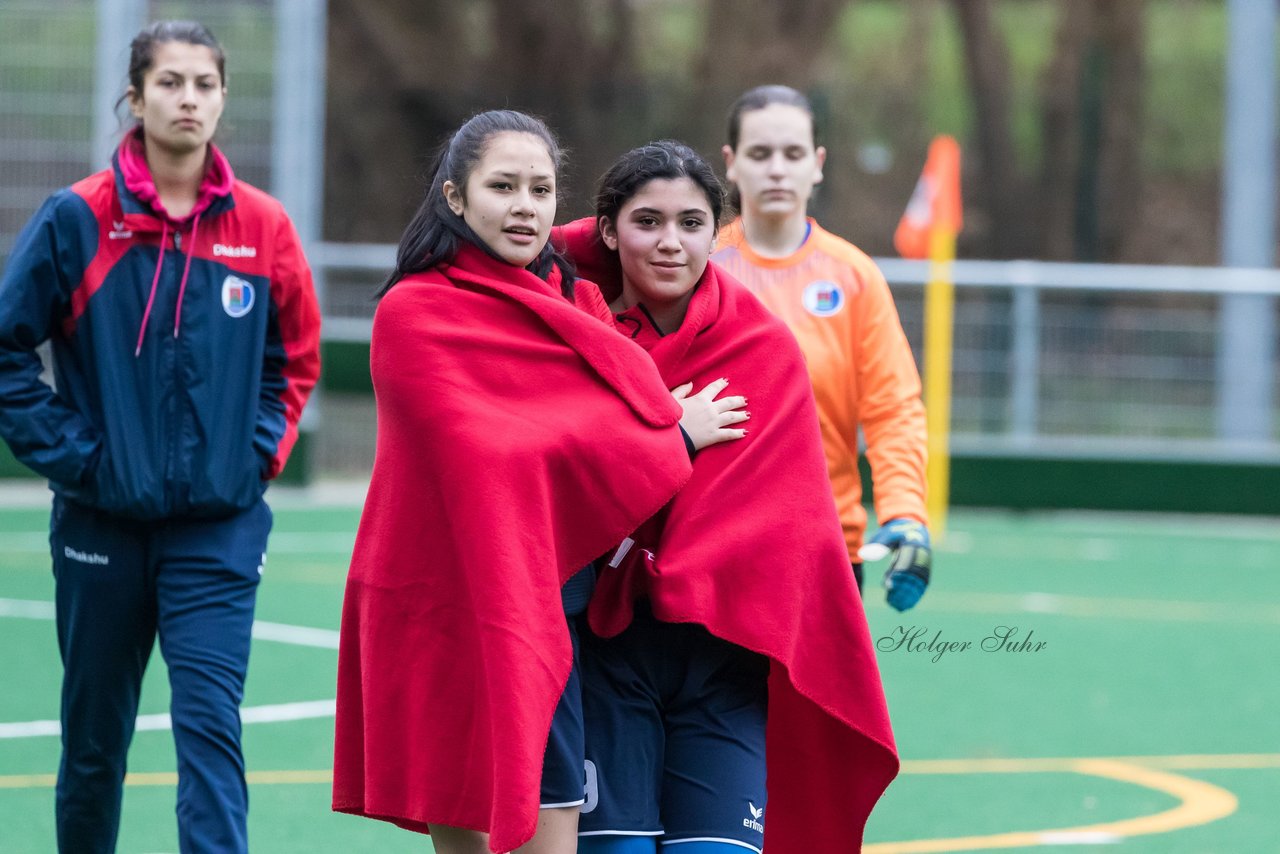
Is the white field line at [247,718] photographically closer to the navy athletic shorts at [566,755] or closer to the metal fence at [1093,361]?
the navy athletic shorts at [566,755]

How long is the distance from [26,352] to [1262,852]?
156 inches

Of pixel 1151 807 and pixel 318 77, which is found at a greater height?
pixel 318 77

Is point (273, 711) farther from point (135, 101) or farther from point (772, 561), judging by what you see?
point (772, 561)

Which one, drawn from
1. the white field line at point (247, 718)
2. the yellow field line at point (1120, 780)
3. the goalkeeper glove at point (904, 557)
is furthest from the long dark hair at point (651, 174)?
the white field line at point (247, 718)

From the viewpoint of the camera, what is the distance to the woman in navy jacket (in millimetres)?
5207

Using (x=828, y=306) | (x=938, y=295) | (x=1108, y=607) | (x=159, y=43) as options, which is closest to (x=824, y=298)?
(x=828, y=306)

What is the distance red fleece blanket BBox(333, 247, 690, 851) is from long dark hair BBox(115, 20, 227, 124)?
65.1 inches

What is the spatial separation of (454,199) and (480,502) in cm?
65

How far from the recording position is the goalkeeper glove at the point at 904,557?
5180 mm

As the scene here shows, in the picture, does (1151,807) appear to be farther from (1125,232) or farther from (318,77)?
(1125,232)

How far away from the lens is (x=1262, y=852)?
6508mm

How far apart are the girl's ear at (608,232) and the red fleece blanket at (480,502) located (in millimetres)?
323

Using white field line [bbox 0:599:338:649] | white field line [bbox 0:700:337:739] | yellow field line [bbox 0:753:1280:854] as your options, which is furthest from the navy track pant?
white field line [bbox 0:599:338:649]

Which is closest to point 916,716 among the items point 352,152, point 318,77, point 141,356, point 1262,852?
point 1262,852
